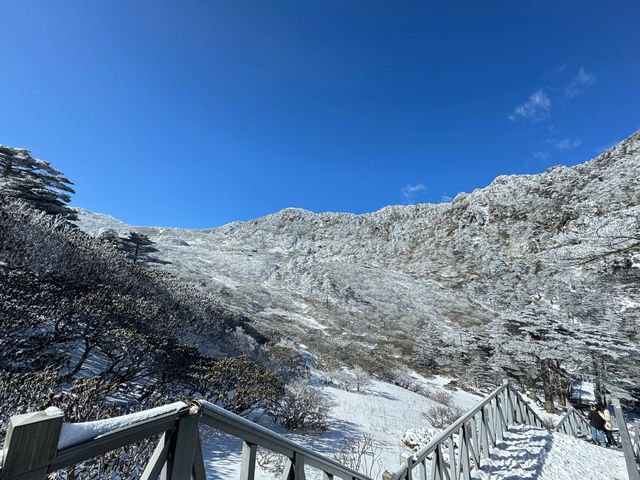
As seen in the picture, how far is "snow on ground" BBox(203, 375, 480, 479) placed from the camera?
6.21 meters

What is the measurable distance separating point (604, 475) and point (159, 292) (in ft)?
43.8

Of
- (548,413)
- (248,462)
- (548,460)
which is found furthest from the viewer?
(548,413)

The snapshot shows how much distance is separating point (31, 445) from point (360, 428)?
1018cm

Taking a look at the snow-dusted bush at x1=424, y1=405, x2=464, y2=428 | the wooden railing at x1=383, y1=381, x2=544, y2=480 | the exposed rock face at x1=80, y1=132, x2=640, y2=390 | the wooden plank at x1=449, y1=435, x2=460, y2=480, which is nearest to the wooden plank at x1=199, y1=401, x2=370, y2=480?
the wooden railing at x1=383, y1=381, x2=544, y2=480

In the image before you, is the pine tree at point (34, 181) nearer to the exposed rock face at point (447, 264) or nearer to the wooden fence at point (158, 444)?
the exposed rock face at point (447, 264)

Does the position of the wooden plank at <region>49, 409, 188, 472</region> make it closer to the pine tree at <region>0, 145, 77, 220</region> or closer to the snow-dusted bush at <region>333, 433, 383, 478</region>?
the snow-dusted bush at <region>333, 433, 383, 478</region>

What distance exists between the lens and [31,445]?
38.2 inches

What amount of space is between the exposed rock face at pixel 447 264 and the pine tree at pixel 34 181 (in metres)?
12.5

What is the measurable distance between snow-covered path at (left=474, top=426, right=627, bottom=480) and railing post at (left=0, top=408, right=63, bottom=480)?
693 centimetres

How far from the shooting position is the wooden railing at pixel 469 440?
425cm

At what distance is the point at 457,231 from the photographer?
68750mm

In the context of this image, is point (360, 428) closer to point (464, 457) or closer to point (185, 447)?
point (464, 457)

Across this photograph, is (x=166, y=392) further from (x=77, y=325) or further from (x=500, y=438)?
(x=500, y=438)

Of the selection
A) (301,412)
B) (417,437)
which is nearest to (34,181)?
(301,412)
